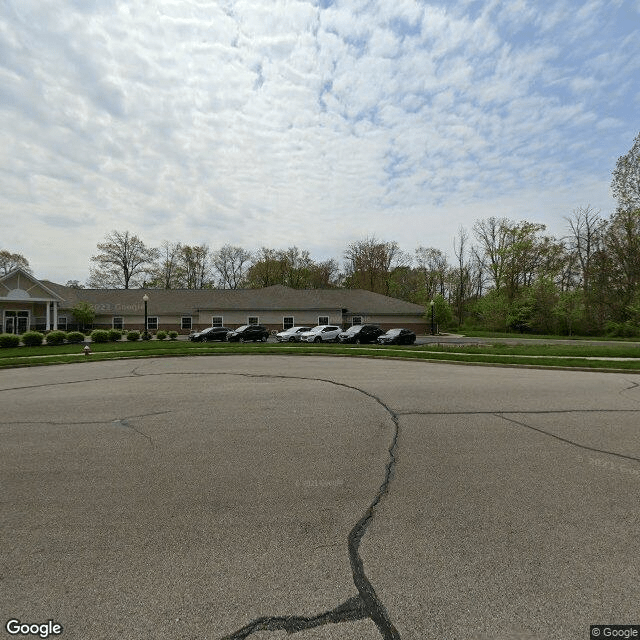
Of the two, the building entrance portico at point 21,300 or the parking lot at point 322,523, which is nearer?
the parking lot at point 322,523

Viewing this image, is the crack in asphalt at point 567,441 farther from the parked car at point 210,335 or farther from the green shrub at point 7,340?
the green shrub at point 7,340

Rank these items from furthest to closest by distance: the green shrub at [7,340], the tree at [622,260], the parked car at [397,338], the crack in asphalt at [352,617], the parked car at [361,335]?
the tree at [622,260] < the parked car at [361,335] < the parked car at [397,338] < the green shrub at [7,340] < the crack in asphalt at [352,617]

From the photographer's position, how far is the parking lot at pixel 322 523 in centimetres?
227

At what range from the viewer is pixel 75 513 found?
11.4ft

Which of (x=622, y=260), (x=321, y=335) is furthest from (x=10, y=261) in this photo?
(x=622, y=260)

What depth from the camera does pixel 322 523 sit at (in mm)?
3256

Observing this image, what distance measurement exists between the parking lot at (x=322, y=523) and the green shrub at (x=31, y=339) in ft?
65.3

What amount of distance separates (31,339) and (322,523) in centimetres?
2711

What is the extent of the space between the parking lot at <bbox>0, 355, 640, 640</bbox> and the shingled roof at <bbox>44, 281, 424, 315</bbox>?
33018mm

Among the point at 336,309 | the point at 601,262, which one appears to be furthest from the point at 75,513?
the point at 601,262

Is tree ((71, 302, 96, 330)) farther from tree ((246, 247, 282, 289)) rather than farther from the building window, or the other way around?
tree ((246, 247, 282, 289))

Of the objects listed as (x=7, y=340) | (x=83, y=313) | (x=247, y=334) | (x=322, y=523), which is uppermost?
(x=83, y=313)

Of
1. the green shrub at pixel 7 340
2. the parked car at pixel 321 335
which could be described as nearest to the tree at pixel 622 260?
the parked car at pixel 321 335

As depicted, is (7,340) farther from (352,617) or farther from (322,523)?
(352,617)
